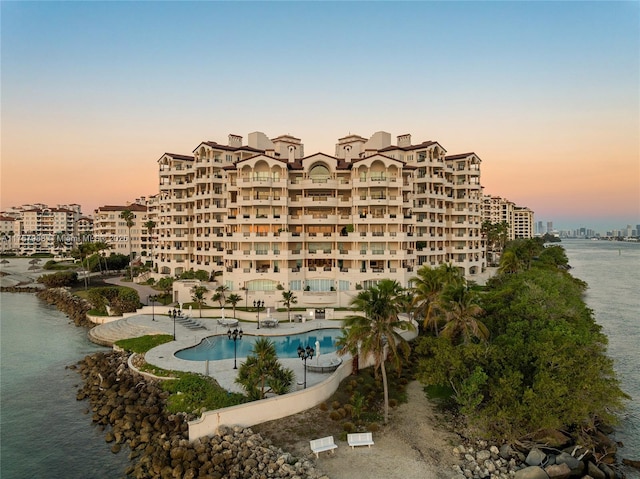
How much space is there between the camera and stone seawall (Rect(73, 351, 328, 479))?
70.7 feet

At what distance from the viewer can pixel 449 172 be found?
7612 cm

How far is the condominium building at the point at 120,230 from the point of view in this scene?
128500mm

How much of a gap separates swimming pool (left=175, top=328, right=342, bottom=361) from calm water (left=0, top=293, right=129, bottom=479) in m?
9.90

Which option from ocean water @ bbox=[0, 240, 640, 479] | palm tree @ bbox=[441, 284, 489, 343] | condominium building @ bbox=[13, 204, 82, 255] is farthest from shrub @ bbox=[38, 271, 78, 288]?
condominium building @ bbox=[13, 204, 82, 255]

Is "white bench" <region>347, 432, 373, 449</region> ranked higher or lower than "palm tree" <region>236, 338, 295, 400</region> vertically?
lower

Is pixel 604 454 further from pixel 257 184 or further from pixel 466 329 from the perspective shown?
pixel 257 184

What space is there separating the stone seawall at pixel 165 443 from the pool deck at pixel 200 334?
128 inches

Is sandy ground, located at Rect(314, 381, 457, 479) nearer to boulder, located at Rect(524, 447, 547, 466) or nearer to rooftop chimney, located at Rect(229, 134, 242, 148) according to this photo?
boulder, located at Rect(524, 447, 547, 466)

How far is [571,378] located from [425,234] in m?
46.3

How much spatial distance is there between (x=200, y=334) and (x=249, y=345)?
22.4ft

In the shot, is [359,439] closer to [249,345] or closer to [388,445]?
[388,445]

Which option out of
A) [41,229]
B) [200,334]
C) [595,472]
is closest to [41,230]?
[41,229]

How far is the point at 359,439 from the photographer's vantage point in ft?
75.6

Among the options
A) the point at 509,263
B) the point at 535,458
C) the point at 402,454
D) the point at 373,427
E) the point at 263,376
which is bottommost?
the point at 535,458
